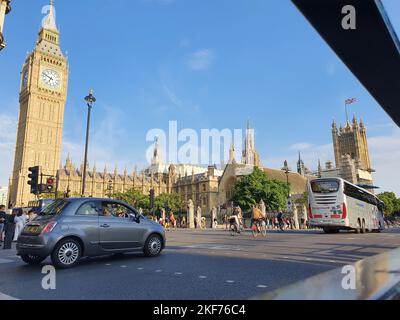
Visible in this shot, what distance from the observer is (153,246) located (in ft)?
28.9

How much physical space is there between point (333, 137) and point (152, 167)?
2682 inches

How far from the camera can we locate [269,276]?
18.4 ft

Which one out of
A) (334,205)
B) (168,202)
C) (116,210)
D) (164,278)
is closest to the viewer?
(164,278)

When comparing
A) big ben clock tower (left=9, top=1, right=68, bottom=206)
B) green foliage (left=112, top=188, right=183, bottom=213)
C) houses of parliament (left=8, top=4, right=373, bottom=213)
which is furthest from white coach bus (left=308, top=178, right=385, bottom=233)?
big ben clock tower (left=9, top=1, right=68, bottom=206)

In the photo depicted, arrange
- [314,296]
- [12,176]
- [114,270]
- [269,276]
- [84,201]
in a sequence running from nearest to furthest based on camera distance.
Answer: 1. [314,296]
2. [269,276]
3. [114,270]
4. [84,201]
5. [12,176]

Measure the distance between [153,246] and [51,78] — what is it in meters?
94.8

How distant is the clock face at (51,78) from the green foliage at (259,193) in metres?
64.5

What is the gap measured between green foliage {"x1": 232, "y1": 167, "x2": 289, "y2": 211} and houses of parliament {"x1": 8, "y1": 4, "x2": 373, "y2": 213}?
21.3m

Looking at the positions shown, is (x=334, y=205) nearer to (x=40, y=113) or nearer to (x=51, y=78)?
(x=40, y=113)

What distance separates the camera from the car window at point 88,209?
7.55 meters

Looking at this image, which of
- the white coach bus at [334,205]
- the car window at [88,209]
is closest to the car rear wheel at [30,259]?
the car window at [88,209]

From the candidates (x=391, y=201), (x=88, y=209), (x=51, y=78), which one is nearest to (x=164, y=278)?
(x=88, y=209)
